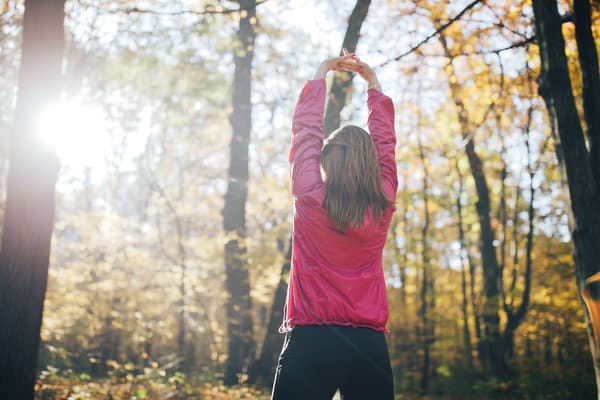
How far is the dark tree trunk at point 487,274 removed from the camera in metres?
11.6

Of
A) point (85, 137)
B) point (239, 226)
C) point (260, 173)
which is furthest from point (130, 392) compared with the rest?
point (85, 137)

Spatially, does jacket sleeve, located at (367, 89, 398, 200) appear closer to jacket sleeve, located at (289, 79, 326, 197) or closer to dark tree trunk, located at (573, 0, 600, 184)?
jacket sleeve, located at (289, 79, 326, 197)

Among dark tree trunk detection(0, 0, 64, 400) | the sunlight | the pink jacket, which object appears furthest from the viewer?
the sunlight

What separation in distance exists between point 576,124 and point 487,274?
830 cm

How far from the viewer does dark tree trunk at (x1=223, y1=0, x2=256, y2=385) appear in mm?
10031

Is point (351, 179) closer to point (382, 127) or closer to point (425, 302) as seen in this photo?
point (382, 127)

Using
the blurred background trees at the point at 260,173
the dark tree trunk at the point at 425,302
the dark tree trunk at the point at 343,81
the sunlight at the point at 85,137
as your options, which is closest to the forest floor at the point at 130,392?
the blurred background trees at the point at 260,173

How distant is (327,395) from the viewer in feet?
6.40

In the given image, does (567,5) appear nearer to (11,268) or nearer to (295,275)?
(295,275)

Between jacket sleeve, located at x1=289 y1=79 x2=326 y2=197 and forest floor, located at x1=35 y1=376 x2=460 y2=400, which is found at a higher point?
jacket sleeve, located at x1=289 y1=79 x2=326 y2=197

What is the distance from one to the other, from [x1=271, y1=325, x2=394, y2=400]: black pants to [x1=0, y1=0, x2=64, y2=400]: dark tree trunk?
125 inches

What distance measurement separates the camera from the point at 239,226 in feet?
35.0

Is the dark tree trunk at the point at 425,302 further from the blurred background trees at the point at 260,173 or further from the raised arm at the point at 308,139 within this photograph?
the raised arm at the point at 308,139

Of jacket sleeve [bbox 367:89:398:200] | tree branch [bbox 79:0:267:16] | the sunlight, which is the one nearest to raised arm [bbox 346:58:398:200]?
jacket sleeve [bbox 367:89:398:200]
